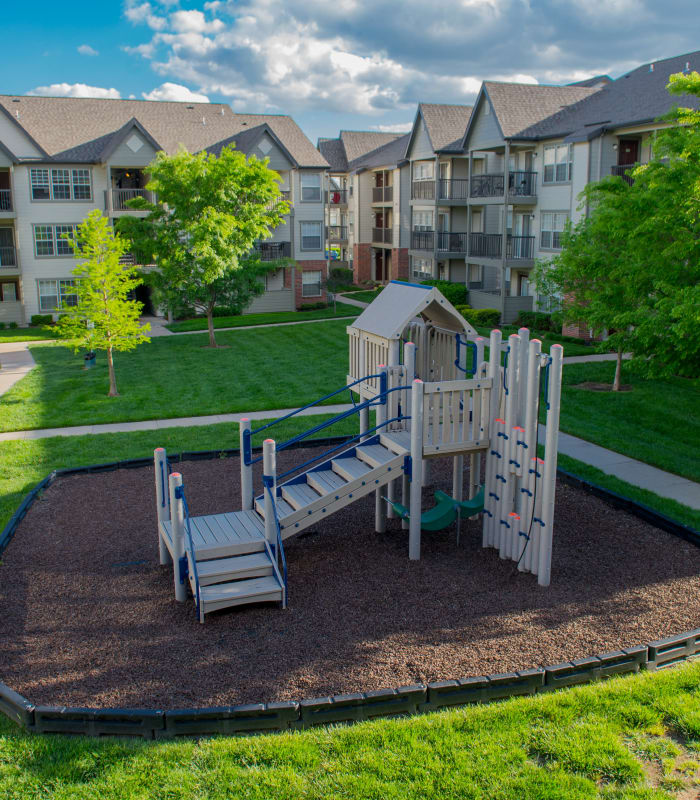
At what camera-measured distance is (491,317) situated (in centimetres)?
3684

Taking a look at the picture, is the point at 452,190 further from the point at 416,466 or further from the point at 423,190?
the point at 416,466

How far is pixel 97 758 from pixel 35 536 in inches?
251

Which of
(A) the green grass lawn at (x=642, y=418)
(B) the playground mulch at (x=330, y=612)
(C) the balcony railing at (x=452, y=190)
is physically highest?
(C) the balcony railing at (x=452, y=190)

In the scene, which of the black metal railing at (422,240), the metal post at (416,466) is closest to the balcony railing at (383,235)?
the black metal railing at (422,240)

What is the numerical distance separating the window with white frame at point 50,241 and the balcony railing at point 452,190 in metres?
20.4

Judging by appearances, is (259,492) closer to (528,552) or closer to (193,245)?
(528,552)

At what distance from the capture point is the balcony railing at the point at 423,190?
45531 millimetres

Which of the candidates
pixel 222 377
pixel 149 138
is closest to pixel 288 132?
pixel 149 138

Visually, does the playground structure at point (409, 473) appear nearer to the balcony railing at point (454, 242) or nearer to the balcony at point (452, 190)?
the balcony railing at point (454, 242)

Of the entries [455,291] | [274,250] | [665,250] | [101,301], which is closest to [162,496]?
[665,250]

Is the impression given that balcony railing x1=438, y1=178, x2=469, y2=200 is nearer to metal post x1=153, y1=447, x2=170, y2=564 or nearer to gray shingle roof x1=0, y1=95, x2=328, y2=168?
gray shingle roof x1=0, y1=95, x2=328, y2=168

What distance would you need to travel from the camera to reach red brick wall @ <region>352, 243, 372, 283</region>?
5928 cm

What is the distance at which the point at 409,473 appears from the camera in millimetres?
11977

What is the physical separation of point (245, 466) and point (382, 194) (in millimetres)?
47846
